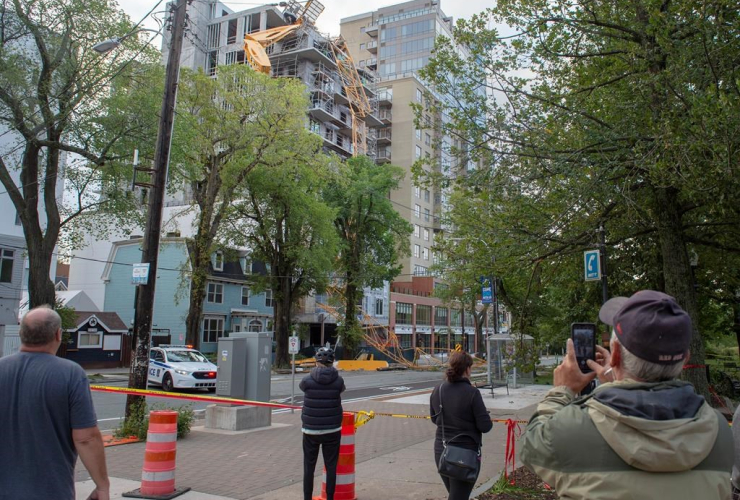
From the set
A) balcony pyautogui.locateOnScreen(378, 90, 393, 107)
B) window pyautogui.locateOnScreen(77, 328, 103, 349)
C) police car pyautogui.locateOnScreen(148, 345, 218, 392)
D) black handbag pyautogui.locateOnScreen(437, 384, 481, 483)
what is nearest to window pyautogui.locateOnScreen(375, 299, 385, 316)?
window pyautogui.locateOnScreen(77, 328, 103, 349)

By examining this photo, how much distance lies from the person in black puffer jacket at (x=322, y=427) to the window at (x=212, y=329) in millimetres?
37082

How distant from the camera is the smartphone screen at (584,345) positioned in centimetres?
240

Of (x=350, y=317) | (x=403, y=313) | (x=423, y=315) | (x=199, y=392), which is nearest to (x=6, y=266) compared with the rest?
(x=199, y=392)

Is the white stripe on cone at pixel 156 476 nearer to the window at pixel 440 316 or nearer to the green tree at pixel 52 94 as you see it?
the green tree at pixel 52 94

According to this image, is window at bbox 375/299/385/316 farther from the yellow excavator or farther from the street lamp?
the street lamp

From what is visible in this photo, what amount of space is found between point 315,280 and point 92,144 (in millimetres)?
19061

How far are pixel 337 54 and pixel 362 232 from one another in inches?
1341

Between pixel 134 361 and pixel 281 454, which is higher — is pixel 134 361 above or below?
above

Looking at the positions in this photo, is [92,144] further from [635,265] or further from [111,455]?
[635,265]

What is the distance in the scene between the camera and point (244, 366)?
12.5 meters

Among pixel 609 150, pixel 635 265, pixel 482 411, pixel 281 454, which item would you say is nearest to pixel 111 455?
pixel 281 454

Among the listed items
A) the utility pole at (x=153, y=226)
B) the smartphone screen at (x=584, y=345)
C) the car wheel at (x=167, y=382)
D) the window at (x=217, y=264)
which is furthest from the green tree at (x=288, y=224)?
the smartphone screen at (x=584, y=345)

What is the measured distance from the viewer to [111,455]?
9.16 meters

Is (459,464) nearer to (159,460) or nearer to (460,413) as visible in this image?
(460,413)
